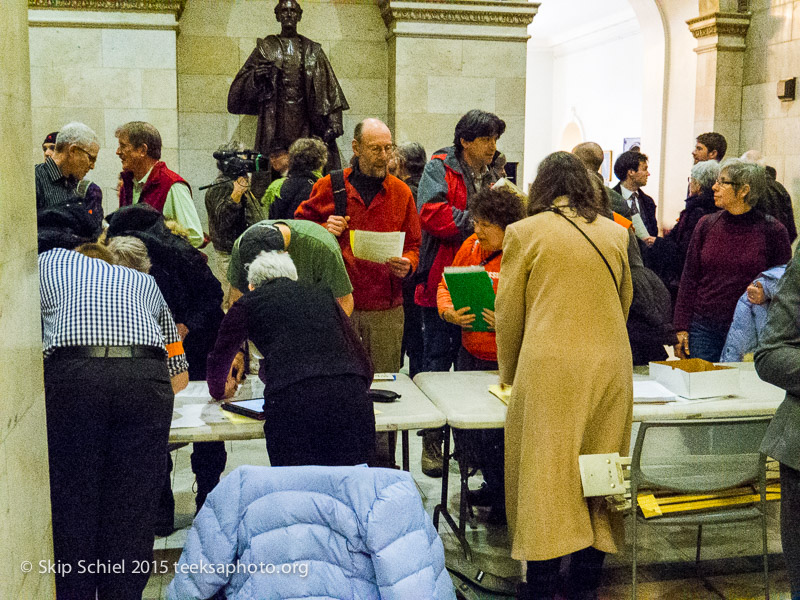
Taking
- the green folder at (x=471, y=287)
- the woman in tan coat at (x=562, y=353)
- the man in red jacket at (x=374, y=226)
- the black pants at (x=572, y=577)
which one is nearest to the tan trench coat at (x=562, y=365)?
the woman in tan coat at (x=562, y=353)

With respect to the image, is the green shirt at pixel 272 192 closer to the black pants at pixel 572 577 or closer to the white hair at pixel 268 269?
the white hair at pixel 268 269

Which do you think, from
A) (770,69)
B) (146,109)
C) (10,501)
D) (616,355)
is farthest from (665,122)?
(10,501)

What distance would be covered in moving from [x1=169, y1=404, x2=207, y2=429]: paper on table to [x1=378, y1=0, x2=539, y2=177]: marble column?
4.83m

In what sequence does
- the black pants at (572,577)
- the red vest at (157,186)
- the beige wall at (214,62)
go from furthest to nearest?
the beige wall at (214,62) < the red vest at (157,186) < the black pants at (572,577)

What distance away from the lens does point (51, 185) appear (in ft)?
15.9

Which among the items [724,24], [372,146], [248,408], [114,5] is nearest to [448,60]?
[114,5]

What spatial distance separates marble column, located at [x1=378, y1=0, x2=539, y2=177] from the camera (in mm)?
8070

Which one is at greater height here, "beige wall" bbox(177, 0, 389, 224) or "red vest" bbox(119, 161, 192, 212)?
"beige wall" bbox(177, 0, 389, 224)

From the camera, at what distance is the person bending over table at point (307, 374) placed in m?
3.14

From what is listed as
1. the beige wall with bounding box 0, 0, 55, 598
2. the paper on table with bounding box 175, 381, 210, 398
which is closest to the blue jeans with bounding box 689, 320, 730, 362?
the paper on table with bounding box 175, 381, 210, 398

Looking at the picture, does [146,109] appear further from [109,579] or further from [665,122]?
[665,122]

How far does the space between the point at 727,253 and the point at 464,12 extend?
4.00m

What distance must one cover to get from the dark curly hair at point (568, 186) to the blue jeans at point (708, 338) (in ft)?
7.10

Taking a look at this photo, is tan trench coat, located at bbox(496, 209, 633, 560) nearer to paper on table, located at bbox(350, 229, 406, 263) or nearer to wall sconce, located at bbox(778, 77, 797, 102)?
paper on table, located at bbox(350, 229, 406, 263)
